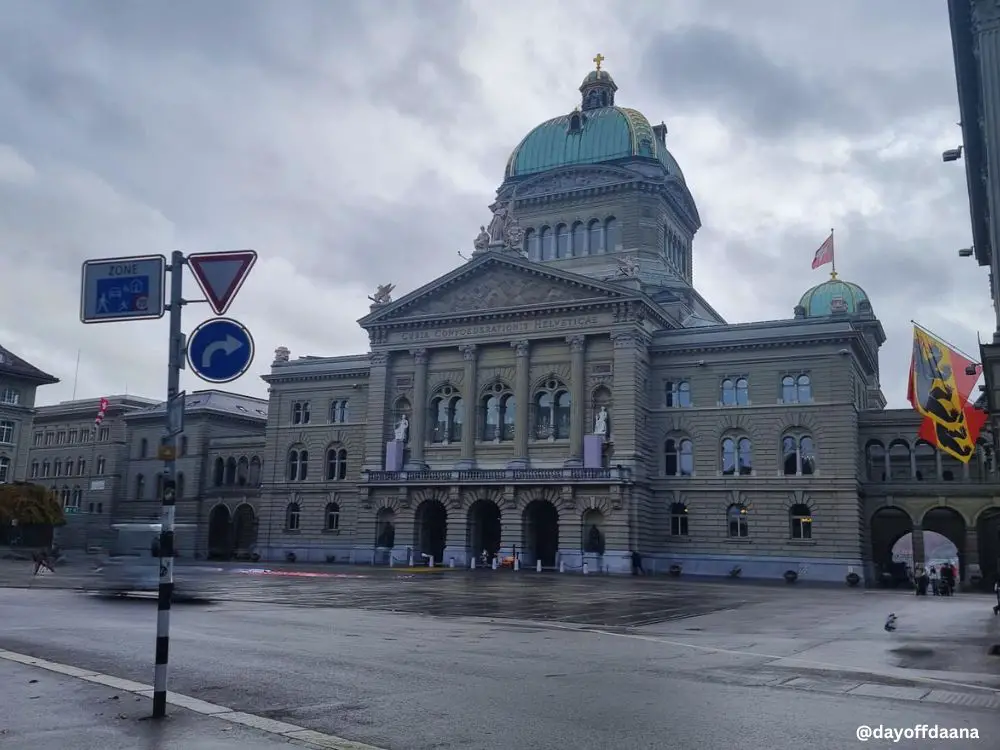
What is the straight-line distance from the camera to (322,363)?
265ft

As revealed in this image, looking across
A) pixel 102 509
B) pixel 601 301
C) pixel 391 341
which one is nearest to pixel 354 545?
pixel 391 341

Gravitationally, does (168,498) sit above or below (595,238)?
below

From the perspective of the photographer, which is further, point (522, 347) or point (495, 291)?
point (495, 291)

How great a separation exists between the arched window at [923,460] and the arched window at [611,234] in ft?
94.8

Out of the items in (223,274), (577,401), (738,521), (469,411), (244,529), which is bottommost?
(244,529)

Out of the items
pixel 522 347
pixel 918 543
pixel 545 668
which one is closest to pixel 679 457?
pixel 522 347

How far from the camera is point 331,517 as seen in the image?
7750 cm

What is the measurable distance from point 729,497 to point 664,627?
42.5 metres

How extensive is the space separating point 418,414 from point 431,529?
8.90m

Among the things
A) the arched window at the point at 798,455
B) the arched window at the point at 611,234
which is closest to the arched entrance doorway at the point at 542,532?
the arched window at the point at 798,455

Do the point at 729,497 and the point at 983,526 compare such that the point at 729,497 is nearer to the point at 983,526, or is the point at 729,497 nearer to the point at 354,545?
the point at 983,526

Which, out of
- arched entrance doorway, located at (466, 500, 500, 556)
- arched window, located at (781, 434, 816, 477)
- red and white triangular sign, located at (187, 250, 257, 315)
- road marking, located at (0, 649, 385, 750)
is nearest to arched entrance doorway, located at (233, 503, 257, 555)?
arched entrance doorway, located at (466, 500, 500, 556)

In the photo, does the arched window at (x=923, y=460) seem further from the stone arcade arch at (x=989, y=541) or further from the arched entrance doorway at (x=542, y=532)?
the arched entrance doorway at (x=542, y=532)

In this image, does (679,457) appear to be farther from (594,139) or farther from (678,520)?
(594,139)
